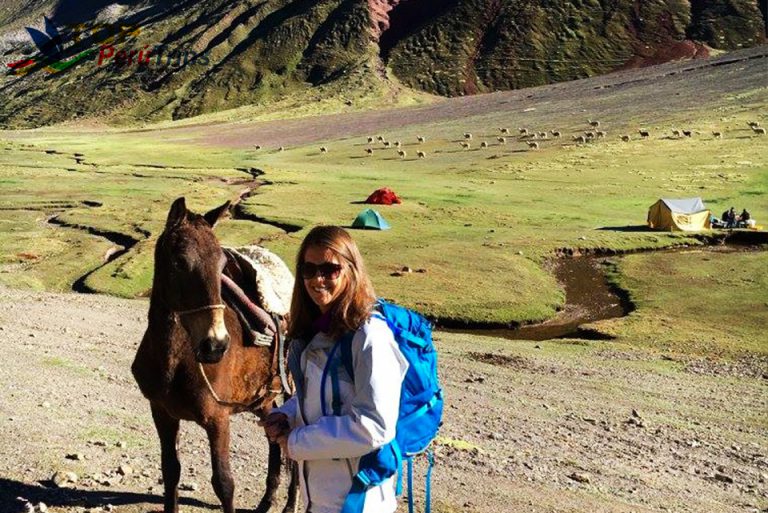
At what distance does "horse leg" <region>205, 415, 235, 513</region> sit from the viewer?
9.48 metres

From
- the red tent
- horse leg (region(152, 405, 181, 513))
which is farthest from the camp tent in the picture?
horse leg (region(152, 405, 181, 513))

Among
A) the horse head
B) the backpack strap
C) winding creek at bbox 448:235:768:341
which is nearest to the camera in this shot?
the backpack strap

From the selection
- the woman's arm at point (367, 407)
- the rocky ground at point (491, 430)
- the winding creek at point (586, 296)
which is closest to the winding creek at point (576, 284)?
the winding creek at point (586, 296)

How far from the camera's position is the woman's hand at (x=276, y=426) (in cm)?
611

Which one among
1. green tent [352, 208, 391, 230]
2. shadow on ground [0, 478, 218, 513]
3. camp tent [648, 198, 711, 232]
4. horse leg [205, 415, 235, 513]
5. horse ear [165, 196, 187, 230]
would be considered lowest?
camp tent [648, 198, 711, 232]

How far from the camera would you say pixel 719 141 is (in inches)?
4129

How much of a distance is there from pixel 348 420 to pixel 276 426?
82cm

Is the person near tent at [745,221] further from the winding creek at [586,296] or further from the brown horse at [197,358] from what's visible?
the brown horse at [197,358]

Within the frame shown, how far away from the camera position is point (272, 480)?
11.7 m

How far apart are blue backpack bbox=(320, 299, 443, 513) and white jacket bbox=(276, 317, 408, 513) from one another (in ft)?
0.20

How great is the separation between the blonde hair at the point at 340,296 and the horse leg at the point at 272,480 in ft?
20.1

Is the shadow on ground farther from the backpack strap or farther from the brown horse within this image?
the backpack strap

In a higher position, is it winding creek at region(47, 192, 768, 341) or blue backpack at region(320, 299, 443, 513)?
blue backpack at region(320, 299, 443, 513)

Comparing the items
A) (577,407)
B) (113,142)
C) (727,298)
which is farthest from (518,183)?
(113,142)
